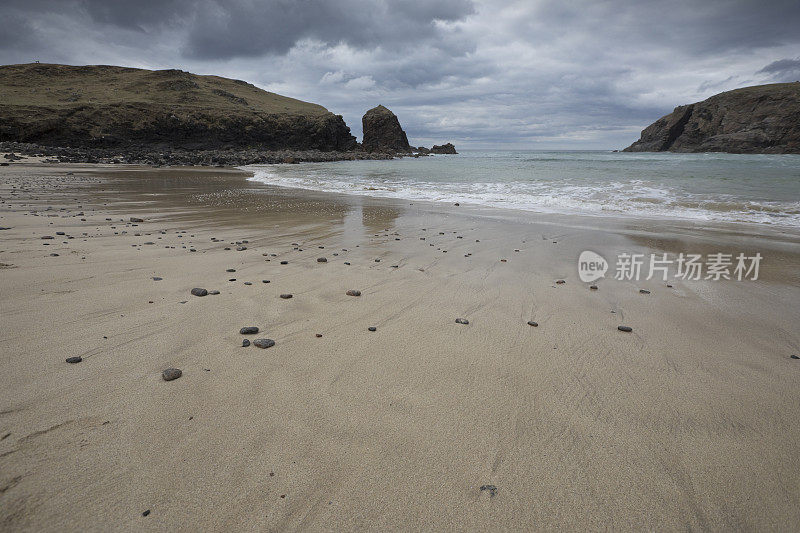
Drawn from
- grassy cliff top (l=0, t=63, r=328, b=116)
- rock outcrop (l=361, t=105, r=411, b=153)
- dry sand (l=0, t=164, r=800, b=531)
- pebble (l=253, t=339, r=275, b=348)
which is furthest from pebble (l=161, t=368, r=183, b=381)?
rock outcrop (l=361, t=105, r=411, b=153)

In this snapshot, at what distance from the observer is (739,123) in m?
76.1

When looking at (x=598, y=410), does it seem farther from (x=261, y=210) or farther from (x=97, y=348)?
(x=261, y=210)

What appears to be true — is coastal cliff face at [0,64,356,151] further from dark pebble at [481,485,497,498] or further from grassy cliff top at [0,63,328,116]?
dark pebble at [481,485,497,498]

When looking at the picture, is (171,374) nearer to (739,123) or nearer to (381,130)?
(381,130)

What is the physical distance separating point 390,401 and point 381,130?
93.0m

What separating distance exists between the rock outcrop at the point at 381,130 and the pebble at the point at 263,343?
88976mm

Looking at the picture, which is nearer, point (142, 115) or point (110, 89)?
point (142, 115)

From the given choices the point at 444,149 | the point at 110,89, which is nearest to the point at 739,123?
the point at 444,149

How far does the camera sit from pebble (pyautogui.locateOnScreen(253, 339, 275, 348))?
8.54 feet

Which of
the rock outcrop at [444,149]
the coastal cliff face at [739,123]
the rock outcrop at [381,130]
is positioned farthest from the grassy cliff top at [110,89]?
the coastal cliff face at [739,123]

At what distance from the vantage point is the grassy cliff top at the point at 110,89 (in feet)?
166

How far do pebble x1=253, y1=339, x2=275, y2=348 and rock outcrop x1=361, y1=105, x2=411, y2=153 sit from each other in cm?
8898

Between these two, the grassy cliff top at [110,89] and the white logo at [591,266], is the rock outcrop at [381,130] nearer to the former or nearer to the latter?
the grassy cliff top at [110,89]

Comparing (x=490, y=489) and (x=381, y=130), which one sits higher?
(x=381, y=130)
